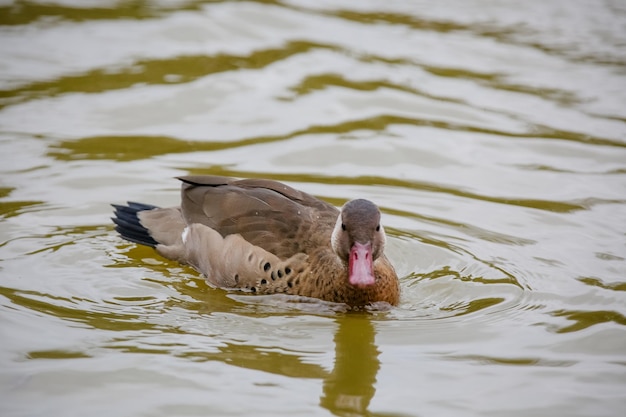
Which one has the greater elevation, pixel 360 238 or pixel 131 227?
pixel 360 238

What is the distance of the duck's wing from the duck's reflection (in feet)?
2.68

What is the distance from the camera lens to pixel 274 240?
7.86 meters

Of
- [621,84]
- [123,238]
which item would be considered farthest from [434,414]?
[621,84]

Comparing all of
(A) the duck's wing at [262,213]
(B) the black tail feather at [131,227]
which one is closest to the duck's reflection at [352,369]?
(A) the duck's wing at [262,213]

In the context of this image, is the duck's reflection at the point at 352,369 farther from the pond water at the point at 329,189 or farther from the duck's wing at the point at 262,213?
the duck's wing at the point at 262,213

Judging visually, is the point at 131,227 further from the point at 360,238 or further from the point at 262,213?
the point at 360,238

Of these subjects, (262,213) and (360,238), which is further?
(262,213)

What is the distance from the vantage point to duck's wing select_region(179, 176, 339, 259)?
7.87 metres

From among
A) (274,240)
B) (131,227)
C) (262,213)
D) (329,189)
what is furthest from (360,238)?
(329,189)

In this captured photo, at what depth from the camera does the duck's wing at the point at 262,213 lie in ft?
25.8

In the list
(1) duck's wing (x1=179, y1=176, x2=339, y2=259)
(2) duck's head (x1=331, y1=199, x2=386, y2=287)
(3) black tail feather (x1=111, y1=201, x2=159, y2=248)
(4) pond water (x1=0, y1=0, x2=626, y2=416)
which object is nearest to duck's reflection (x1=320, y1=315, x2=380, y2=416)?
(4) pond water (x1=0, y1=0, x2=626, y2=416)

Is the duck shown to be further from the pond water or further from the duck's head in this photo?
the pond water

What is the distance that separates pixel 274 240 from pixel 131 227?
1.43 m

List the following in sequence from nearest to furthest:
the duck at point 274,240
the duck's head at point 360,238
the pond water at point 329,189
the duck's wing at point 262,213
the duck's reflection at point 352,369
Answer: the duck's reflection at point 352,369, the pond water at point 329,189, the duck's head at point 360,238, the duck at point 274,240, the duck's wing at point 262,213
